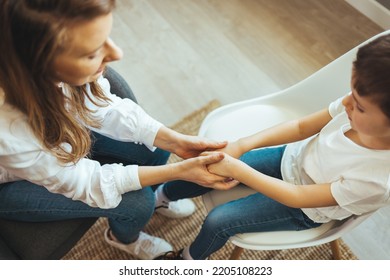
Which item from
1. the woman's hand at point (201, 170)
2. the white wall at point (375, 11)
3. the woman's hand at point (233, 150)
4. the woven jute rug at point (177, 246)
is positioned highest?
the white wall at point (375, 11)

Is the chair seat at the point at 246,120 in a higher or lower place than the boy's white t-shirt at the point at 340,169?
lower

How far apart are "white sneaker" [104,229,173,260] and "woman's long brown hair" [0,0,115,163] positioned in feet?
1.62

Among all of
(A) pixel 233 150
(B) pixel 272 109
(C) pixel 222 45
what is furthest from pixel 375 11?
(A) pixel 233 150

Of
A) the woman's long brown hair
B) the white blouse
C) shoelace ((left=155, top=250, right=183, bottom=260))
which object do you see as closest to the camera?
the woman's long brown hair

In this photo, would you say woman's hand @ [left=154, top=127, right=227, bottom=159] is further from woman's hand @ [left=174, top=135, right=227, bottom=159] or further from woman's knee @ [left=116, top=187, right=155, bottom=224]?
woman's knee @ [left=116, top=187, right=155, bottom=224]

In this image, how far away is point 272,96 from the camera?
1229 millimetres

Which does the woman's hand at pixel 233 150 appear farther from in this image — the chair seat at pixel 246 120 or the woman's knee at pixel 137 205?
the woman's knee at pixel 137 205

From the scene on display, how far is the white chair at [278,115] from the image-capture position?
1.04 m

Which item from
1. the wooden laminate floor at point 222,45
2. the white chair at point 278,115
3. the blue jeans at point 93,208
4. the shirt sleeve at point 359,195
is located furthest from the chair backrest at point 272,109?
the wooden laminate floor at point 222,45

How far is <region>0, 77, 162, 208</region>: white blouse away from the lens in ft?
2.83

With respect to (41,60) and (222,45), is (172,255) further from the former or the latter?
(222,45)

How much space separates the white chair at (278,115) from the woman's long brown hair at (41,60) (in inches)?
16.2

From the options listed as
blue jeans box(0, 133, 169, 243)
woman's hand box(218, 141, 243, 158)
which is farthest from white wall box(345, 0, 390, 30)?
blue jeans box(0, 133, 169, 243)
